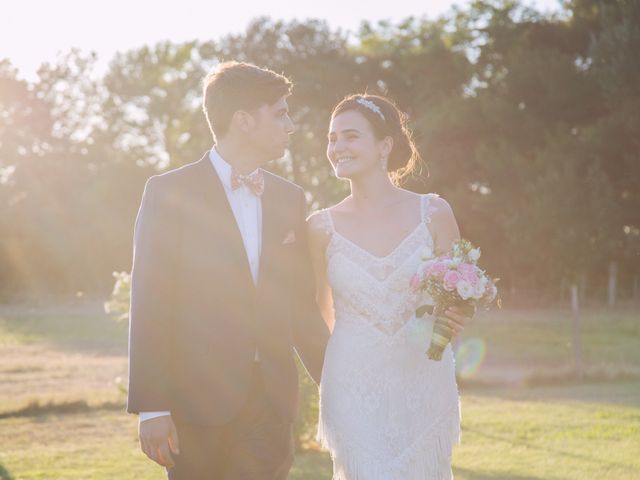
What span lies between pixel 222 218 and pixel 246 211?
0.57 feet

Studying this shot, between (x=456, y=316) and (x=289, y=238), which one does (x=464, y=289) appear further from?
(x=289, y=238)

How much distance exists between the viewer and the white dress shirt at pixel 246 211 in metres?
4.77

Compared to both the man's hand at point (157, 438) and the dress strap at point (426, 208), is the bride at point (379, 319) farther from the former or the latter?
the man's hand at point (157, 438)

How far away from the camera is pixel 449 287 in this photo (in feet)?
16.0

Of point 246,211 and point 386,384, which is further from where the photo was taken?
point 386,384

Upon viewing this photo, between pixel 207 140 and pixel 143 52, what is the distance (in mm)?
27768

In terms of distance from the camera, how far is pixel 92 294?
4472cm

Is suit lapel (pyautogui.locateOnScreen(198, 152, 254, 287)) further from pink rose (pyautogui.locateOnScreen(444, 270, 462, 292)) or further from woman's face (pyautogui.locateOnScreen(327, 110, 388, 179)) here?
pink rose (pyautogui.locateOnScreen(444, 270, 462, 292))

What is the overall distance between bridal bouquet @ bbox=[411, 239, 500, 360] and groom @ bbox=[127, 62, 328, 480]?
2.36ft

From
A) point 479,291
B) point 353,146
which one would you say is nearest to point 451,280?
point 479,291

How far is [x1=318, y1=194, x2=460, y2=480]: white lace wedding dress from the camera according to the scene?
5.28m

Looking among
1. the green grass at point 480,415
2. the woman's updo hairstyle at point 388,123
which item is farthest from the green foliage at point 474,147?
the woman's updo hairstyle at point 388,123

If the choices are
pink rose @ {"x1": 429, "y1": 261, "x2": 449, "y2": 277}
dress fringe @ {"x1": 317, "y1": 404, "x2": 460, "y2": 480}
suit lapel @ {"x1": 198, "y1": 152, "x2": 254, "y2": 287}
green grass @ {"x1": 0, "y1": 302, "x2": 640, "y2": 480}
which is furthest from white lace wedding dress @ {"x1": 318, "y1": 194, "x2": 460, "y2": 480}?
green grass @ {"x1": 0, "y1": 302, "x2": 640, "y2": 480}

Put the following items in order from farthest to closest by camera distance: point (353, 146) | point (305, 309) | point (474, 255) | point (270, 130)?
point (353, 146) < point (305, 309) < point (474, 255) < point (270, 130)
